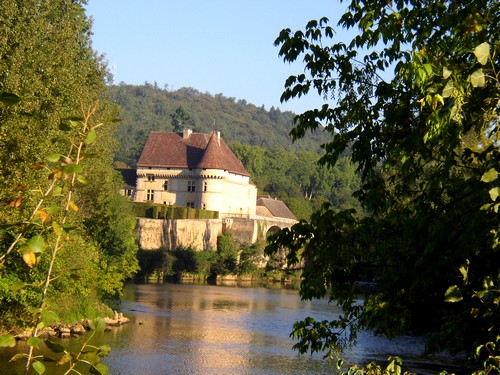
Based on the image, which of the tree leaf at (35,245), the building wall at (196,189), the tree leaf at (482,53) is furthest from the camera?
the building wall at (196,189)

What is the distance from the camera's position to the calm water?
1784cm

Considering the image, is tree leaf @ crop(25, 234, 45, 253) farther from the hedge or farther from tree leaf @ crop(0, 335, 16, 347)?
the hedge

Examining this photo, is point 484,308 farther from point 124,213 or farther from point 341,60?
point 124,213

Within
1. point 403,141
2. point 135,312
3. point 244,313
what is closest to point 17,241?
point 403,141

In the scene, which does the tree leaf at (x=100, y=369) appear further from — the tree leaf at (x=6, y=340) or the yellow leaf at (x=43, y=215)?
the yellow leaf at (x=43, y=215)

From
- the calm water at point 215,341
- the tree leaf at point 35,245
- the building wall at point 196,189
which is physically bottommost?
the calm water at point 215,341

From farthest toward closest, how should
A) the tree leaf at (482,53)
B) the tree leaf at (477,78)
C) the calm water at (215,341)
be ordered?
the calm water at (215,341)
the tree leaf at (477,78)
the tree leaf at (482,53)

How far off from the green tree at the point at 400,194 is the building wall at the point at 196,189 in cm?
5145

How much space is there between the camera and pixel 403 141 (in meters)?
6.73

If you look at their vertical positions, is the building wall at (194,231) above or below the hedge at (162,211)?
below

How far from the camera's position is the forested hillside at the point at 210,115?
147000 mm

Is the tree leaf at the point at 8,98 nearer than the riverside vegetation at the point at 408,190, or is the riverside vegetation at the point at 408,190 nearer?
the tree leaf at the point at 8,98

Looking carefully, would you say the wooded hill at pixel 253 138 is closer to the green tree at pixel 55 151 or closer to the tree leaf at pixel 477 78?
the green tree at pixel 55 151

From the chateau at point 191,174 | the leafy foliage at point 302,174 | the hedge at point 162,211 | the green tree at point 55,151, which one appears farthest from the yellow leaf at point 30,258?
the leafy foliage at point 302,174
